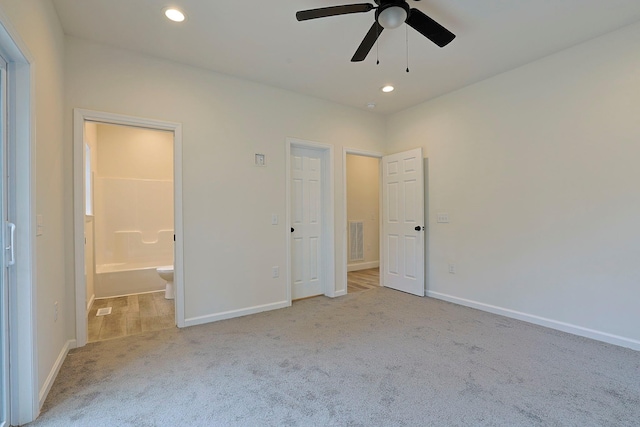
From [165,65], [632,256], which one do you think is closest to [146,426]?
[165,65]

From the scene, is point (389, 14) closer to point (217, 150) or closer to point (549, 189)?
point (217, 150)

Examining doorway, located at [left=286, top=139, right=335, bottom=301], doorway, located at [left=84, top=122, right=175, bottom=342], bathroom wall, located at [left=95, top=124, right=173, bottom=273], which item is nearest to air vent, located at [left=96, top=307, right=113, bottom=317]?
doorway, located at [left=84, top=122, right=175, bottom=342]

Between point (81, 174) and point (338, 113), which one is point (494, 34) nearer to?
point (338, 113)

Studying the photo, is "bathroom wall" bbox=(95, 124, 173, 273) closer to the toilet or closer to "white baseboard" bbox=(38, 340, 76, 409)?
the toilet

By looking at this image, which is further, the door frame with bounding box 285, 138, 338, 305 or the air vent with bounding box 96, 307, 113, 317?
the door frame with bounding box 285, 138, 338, 305

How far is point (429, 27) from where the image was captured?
210cm

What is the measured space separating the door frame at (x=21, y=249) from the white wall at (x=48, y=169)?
0.11 metres

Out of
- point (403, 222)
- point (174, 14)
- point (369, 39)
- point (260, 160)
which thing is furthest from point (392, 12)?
point (403, 222)

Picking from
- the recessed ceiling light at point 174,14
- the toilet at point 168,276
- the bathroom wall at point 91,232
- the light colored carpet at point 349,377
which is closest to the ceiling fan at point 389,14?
the recessed ceiling light at point 174,14

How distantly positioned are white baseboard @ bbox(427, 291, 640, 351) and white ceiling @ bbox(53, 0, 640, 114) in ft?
8.58

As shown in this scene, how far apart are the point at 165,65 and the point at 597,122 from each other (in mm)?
4071

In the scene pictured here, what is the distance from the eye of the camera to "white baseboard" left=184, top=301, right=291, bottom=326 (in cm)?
316

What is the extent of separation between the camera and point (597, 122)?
2762 millimetres

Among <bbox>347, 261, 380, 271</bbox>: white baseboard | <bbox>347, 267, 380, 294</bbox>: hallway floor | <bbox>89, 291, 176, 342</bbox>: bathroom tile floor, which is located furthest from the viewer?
<bbox>347, 261, 380, 271</bbox>: white baseboard
